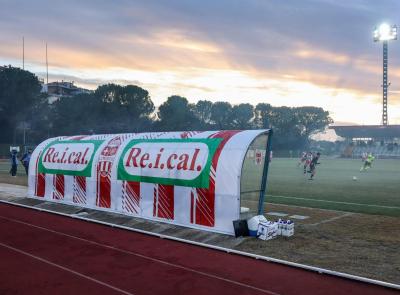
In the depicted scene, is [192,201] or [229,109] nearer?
[192,201]

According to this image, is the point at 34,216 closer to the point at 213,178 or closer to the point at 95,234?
the point at 95,234

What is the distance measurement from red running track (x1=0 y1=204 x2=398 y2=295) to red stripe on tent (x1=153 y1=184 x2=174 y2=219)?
1.63 m

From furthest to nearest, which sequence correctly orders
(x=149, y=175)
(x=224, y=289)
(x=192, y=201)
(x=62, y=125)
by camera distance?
(x=62, y=125), (x=149, y=175), (x=192, y=201), (x=224, y=289)

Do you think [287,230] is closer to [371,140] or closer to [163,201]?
[163,201]

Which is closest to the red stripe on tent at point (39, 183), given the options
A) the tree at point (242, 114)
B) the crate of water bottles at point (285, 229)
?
the crate of water bottles at point (285, 229)

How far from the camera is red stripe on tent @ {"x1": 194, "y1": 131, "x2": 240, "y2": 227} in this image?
42.2 ft

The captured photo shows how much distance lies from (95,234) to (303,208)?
26.6 feet

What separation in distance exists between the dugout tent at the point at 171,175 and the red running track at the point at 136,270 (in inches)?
70.7

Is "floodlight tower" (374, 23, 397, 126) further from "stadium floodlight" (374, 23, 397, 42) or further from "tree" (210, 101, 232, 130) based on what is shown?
"tree" (210, 101, 232, 130)

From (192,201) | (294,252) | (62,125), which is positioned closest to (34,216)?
(192,201)

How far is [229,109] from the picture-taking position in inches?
4195

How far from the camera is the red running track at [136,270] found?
26.4 feet

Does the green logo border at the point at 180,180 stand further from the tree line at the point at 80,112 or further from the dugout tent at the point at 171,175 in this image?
the tree line at the point at 80,112

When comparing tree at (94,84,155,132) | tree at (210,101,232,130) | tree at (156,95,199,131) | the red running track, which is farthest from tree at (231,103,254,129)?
the red running track
